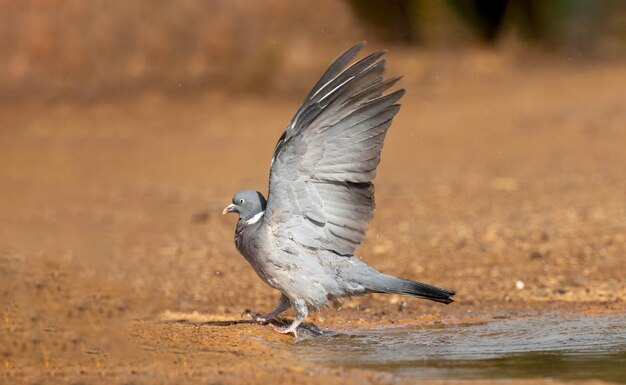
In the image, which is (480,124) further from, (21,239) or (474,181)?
(21,239)

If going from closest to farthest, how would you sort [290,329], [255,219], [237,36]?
[290,329], [255,219], [237,36]

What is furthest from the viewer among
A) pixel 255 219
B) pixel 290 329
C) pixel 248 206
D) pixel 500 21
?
pixel 500 21

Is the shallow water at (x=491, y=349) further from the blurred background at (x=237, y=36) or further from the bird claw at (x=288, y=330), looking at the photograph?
the blurred background at (x=237, y=36)

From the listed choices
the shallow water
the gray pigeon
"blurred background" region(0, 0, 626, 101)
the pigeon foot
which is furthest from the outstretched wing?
"blurred background" region(0, 0, 626, 101)

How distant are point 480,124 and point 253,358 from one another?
39.5 ft

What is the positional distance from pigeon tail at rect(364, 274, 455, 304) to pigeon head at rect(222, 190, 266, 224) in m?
0.87

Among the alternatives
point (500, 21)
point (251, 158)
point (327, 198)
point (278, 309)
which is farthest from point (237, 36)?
point (327, 198)

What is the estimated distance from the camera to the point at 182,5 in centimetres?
2038

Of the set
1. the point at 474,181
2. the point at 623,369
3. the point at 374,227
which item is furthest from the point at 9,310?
the point at 474,181

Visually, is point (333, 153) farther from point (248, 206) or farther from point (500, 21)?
point (500, 21)

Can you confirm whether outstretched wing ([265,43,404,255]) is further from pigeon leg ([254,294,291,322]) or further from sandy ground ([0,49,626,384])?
sandy ground ([0,49,626,384])

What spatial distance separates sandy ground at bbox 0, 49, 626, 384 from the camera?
6.30 metres

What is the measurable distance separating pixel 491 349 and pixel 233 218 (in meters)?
6.42

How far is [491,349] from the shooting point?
6418 millimetres
